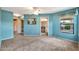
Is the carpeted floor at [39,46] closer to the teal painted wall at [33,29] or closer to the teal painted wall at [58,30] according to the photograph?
the teal painted wall at [58,30]

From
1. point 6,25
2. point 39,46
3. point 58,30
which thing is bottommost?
point 39,46

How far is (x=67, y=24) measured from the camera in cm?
506

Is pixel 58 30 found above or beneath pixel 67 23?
beneath

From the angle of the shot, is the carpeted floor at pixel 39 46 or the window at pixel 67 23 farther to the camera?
the window at pixel 67 23

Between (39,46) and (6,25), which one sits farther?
(6,25)

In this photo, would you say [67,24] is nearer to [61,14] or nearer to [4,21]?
[61,14]

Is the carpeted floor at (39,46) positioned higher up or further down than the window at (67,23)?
further down

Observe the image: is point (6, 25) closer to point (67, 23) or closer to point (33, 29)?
point (33, 29)

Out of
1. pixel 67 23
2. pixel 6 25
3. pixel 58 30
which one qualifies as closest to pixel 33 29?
pixel 58 30

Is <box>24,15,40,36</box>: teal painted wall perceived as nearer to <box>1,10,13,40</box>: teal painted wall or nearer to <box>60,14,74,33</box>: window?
<box>1,10,13,40</box>: teal painted wall

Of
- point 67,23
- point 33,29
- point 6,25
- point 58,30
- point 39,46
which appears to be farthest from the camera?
point 33,29

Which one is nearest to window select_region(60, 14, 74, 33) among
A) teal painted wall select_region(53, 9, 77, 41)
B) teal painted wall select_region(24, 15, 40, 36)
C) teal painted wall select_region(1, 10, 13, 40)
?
teal painted wall select_region(53, 9, 77, 41)

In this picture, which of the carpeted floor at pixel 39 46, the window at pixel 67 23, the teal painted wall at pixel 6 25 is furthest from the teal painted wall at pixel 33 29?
the carpeted floor at pixel 39 46
